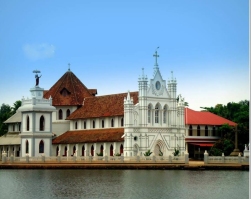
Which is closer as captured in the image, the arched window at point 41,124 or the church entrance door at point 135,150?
the church entrance door at point 135,150

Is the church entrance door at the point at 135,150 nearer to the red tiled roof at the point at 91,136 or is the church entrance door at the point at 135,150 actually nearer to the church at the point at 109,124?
the church at the point at 109,124

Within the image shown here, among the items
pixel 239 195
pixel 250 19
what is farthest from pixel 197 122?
pixel 250 19

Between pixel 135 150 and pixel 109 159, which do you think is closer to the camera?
pixel 109 159

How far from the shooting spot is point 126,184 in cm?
4122

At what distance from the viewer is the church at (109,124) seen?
6481 centimetres

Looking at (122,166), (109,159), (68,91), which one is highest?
(68,91)

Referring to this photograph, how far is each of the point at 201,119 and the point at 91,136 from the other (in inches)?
446

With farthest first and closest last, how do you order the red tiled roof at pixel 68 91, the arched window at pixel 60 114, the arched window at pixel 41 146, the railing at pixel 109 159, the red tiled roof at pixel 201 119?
1. the red tiled roof at pixel 68 91
2. the arched window at pixel 60 114
3. the red tiled roof at pixel 201 119
4. the arched window at pixel 41 146
5. the railing at pixel 109 159

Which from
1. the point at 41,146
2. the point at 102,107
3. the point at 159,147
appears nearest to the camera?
the point at 159,147

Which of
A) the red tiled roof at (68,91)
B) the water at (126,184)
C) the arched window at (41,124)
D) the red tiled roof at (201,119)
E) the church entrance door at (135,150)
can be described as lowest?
the water at (126,184)

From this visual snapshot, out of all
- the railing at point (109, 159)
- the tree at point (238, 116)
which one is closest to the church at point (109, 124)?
the tree at point (238, 116)

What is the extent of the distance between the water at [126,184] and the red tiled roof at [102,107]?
50.2 ft

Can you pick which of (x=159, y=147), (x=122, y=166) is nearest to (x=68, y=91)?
(x=159, y=147)

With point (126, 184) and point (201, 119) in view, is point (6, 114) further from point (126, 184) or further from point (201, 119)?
point (126, 184)
